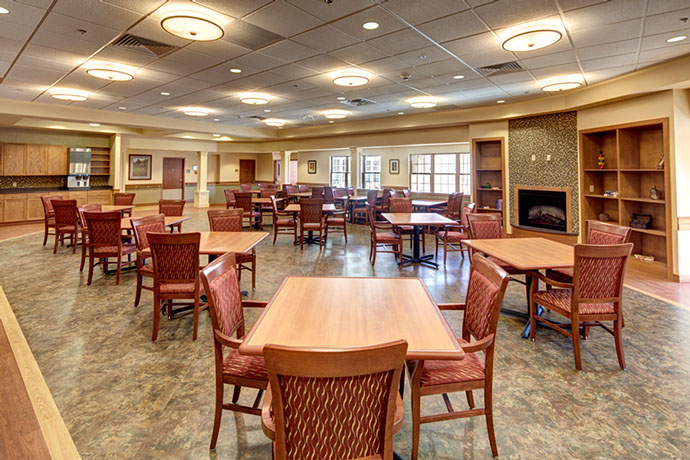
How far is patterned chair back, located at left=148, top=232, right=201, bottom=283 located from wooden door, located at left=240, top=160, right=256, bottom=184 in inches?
563

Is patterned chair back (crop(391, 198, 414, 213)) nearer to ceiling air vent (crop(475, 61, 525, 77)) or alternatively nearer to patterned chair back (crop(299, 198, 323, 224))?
patterned chair back (crop(299, 198, 323, 224))

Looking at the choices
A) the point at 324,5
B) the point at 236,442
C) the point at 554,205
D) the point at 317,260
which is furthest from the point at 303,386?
the point at 554,205

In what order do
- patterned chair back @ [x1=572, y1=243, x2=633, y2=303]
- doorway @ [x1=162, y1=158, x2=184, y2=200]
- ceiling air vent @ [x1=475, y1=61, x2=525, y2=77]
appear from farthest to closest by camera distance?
doorway @ [x1=162, y1=158, x2=184, y2=200] → ceiling air vent @ [x1=475, y1=61, x2=525, y2=77] → patterned chair back @ [x1=572, y1=243, x2=633, y2=303]

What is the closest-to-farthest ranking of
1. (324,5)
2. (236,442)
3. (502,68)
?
(236,442)
(324,5)
(502,68)

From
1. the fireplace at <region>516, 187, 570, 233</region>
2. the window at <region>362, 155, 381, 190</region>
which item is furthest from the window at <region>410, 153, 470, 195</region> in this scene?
the fireplace at <region>516, 187, 570, 233</region>

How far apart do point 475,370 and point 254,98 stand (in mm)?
6713

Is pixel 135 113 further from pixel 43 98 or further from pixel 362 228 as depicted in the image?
pixel 362 228

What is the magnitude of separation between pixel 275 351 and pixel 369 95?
6.64 m

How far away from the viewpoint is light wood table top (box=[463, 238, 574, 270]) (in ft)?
9.05

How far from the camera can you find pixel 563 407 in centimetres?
215

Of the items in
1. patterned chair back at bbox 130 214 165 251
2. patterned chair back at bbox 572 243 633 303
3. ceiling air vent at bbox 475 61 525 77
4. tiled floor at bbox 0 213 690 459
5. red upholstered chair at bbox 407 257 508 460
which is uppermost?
ceiling air vent at bbox 475 61 525 77

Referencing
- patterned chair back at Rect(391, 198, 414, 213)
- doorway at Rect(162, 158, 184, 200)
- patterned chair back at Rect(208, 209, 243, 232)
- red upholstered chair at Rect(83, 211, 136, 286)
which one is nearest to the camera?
red upholstered chair at Rect(83, 211, 136, 286)

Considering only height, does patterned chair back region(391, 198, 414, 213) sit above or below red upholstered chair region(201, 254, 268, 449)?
above

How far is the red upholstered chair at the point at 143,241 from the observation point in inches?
135
